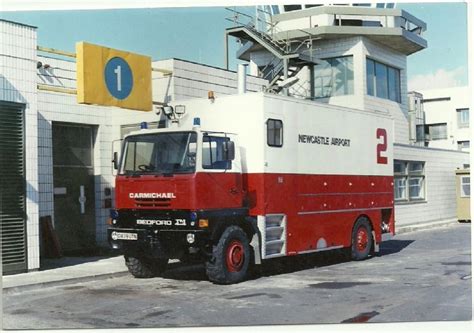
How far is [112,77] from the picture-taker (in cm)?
1445

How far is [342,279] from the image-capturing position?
39.1ft

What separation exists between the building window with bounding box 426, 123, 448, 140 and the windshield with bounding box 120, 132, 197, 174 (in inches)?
1276

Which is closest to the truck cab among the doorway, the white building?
the white building

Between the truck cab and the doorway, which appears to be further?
the doorway

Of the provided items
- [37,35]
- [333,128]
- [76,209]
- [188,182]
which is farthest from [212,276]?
[76,209]

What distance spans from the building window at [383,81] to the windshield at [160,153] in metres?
→ 17.5

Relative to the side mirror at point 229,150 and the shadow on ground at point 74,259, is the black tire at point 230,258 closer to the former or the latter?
the side mirror at point 229,150

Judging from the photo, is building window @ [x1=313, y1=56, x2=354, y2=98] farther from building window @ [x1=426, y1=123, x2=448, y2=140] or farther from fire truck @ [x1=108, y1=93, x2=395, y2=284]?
building window @ [x1=426, y1=123, x2=448, y2=140]

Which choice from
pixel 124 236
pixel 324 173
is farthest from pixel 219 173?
pixel 324 173

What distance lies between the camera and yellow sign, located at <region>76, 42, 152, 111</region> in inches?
535

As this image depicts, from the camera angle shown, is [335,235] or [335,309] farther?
[335,235]

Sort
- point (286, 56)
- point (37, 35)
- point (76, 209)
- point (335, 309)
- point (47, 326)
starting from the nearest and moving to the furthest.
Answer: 1. point (47, 326)
2. point (335, 309)
3. point (37, 35)
4. point (76, 209)
5. point (286, 56)

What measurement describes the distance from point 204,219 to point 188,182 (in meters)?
0.71

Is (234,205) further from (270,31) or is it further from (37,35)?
(270,31)
